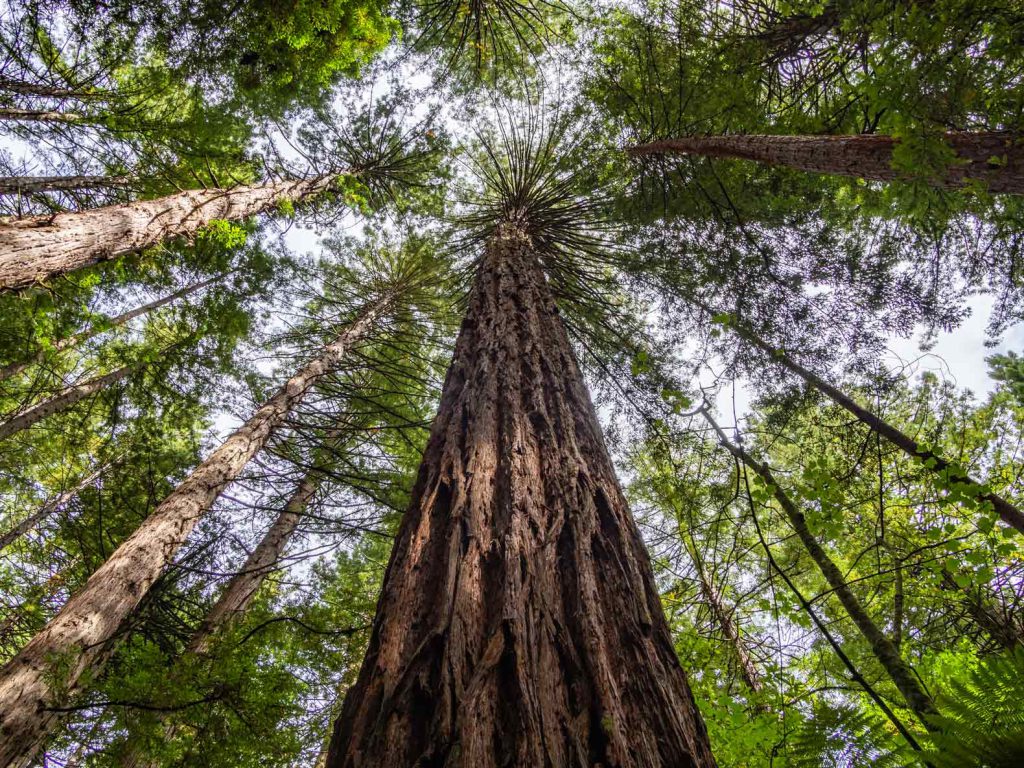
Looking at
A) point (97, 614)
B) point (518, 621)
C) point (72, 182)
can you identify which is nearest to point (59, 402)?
point (72, 182)

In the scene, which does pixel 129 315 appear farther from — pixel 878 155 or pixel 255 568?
pixel 878 155

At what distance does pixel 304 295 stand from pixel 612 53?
6722 mm

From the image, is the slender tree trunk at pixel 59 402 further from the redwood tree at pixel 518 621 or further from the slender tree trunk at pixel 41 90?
the redwood tree at pixel 518 621

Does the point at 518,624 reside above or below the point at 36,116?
below

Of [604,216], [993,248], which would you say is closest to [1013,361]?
[993,248]

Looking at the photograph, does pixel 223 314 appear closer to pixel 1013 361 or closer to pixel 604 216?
pixel 604 216

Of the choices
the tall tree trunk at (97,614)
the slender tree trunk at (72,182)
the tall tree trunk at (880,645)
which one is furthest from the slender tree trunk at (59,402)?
the tall tree trunk at (880,645)

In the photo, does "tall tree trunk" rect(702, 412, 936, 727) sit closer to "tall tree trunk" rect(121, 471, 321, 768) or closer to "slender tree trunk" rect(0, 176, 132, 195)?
"tall tree trunk" rect(121, 471, 321, 768)

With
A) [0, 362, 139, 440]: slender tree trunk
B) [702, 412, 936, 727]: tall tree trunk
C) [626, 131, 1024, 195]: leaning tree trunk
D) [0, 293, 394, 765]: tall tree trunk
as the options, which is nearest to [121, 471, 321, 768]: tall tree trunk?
[0, 293, 394, 765]: tall tree trunk

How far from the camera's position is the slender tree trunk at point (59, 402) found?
21.3 ft

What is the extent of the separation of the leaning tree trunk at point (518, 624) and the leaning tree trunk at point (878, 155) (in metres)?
2.81

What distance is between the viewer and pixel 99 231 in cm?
375

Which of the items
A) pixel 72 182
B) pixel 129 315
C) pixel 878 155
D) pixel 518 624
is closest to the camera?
pixel 518 624

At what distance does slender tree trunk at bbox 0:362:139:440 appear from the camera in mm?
6492
